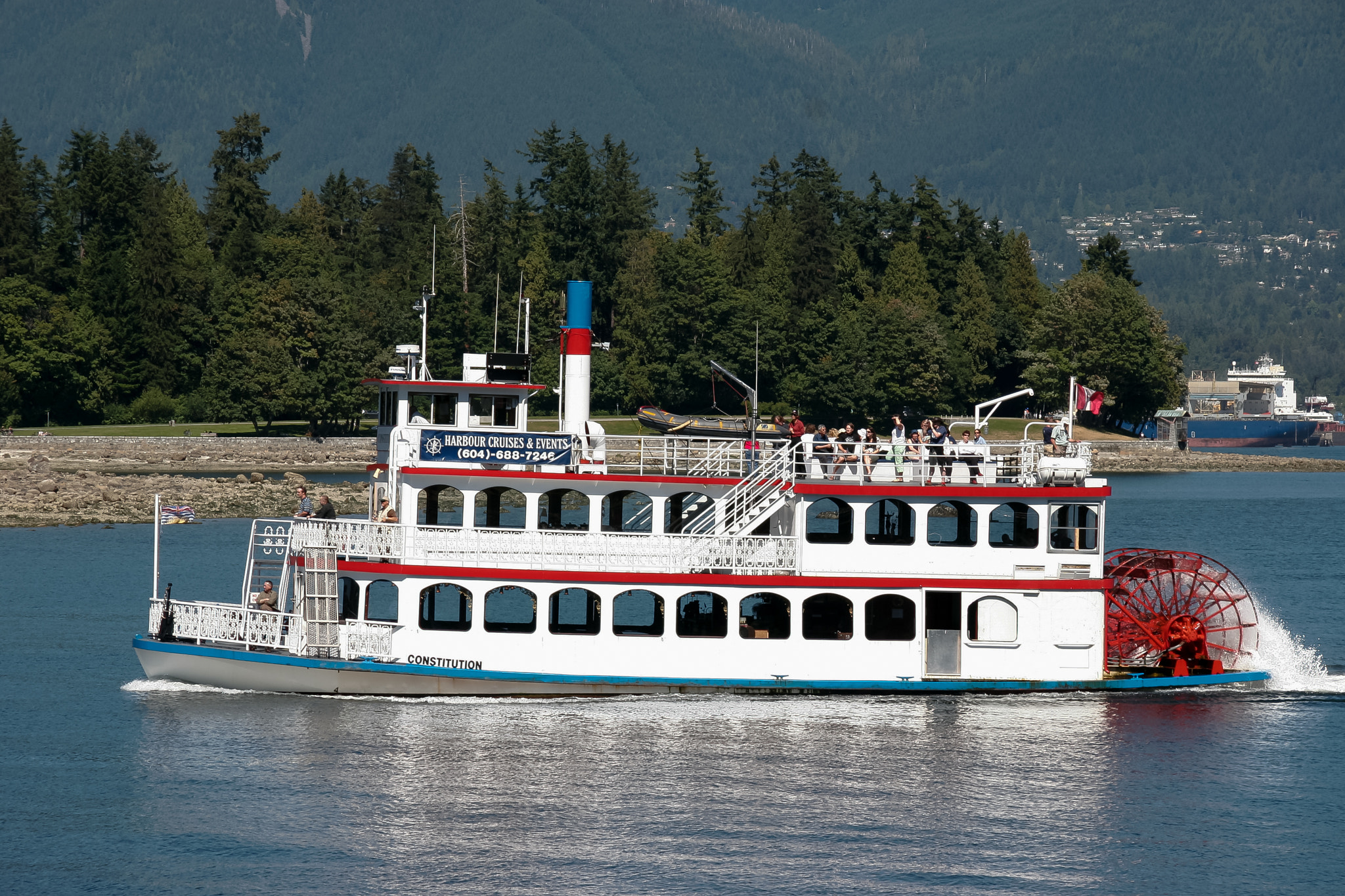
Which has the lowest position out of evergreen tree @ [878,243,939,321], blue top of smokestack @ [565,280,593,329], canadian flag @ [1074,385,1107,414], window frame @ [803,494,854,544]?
window frame @ [803,494,854,544]

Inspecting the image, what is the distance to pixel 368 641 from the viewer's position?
1132 inches

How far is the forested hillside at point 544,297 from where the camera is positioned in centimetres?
10038

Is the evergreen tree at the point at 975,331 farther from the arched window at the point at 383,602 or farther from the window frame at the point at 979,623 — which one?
the window frame at the point at 979,623

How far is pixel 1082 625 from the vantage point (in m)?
29.5

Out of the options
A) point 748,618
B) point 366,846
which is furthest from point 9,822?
point 748,618

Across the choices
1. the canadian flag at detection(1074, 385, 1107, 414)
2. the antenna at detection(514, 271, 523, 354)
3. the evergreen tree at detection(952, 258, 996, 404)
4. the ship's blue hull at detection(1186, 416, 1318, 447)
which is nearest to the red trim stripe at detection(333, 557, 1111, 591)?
the canadian flag at detection(1074, 385, 1107, 414)

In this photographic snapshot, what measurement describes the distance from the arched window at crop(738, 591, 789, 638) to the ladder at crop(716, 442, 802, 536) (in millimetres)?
1413

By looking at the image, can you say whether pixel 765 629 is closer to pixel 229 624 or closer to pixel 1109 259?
pixel 229 624

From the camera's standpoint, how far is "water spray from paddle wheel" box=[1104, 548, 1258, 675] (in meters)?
32.3

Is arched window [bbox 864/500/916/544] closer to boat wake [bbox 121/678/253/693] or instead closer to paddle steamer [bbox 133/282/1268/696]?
paddle steamer [bbox 133/282/1268/696]

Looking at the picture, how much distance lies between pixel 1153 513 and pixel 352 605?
175ft

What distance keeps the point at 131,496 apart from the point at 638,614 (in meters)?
36.5

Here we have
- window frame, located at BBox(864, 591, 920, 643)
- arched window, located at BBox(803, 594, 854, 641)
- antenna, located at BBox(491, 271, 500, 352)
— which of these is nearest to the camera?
window frame, located at BBox(864, 591, 920, 643)

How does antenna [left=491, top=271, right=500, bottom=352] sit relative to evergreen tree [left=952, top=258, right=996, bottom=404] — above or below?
below
